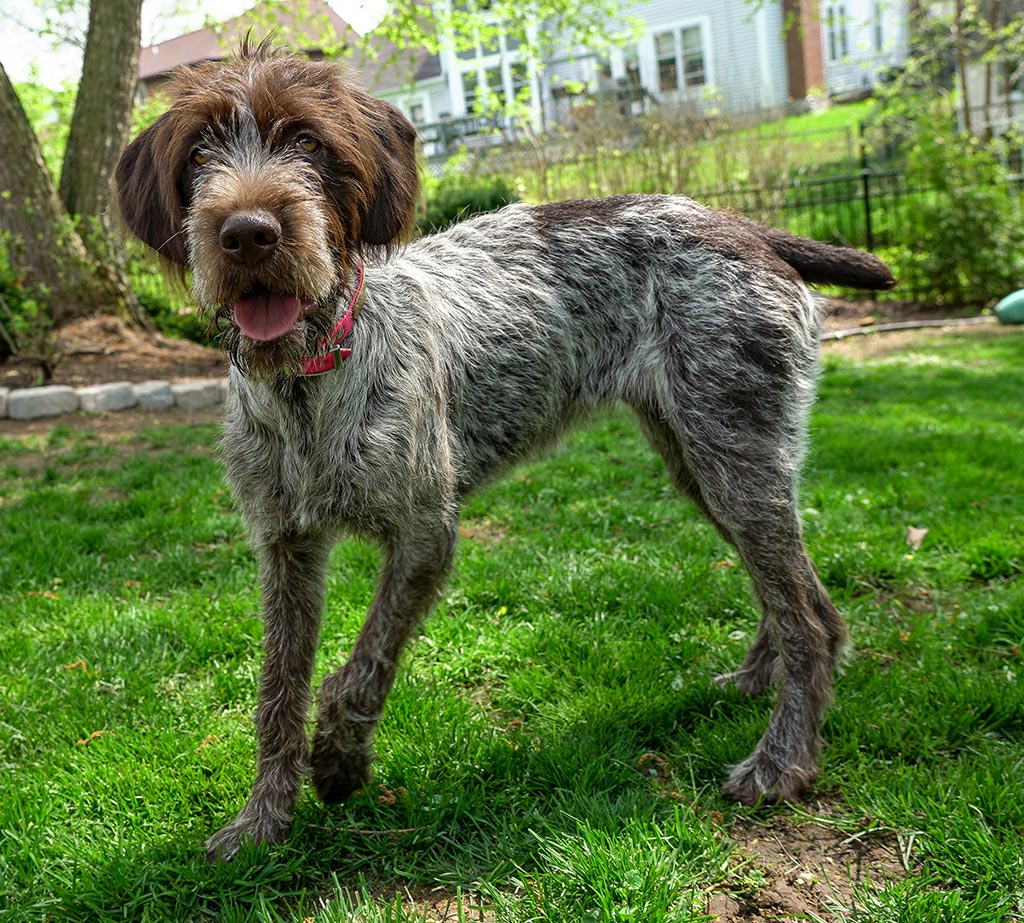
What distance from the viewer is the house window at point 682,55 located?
29859 mm

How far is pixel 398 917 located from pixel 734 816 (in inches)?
42.7

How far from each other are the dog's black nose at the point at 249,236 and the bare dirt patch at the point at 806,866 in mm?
2071

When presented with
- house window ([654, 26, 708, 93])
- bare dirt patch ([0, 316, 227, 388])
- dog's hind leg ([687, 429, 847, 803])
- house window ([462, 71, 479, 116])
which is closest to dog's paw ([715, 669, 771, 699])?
dog's hind leg ([687, 429, 847, 803])

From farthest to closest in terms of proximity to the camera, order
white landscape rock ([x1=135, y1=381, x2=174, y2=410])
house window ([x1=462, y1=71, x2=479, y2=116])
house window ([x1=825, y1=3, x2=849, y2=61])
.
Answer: house window ([x1=825, y1=3, x2=849, y2=61]), house window ([x1=462, y1=71, x2=479, y2=116]), white landscape rock ([x1=135, y1=381, x2=174, y2=410])

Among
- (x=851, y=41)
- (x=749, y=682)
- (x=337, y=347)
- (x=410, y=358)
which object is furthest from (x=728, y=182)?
(x=851, y=41)

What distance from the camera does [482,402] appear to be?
3.30m

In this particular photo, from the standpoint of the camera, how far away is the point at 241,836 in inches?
106

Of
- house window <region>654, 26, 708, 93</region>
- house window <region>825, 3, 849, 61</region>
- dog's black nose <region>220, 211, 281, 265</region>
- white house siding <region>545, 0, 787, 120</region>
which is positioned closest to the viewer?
dog's black nose <region>220, 211, 281, 265</region>

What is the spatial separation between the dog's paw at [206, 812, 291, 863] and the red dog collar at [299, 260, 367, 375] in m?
1.35

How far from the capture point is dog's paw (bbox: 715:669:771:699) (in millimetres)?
3461

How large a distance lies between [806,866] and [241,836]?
1.62 metres

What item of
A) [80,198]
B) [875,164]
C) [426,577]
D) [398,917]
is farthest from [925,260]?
[398,917]

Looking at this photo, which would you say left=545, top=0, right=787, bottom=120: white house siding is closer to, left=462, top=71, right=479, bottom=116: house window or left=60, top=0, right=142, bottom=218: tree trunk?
left=462, top=71, right=479, bottom=116: house window

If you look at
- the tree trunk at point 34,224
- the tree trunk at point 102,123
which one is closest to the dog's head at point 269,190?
the tree trunk at point 34,224
